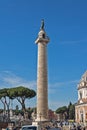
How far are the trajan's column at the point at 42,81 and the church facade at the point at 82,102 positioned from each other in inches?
1033

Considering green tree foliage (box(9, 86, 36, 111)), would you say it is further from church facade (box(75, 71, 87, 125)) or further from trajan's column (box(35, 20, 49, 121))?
trajan's column (box(35, 20, 49, 121))

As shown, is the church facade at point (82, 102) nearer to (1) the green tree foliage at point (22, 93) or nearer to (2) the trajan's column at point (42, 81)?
(1) the green tree foliage at point (22, 93)

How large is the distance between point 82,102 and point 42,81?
27914 millimetres

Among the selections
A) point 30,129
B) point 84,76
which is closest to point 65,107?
point 84,76

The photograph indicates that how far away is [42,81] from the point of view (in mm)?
45469

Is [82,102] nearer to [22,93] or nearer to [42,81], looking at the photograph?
[22,93]

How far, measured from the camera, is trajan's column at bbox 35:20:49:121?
44.6 m

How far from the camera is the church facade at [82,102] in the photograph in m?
70.1

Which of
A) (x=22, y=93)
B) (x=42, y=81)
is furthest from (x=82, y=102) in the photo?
(x=42, y=81)

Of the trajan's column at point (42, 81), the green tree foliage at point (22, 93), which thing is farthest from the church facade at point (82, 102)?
the trajan's column at point (42, 81)

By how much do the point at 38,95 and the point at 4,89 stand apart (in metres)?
27.5

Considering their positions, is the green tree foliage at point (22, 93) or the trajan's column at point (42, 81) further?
the green tree foliage at point (22, 93)

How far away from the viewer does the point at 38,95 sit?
45.3m

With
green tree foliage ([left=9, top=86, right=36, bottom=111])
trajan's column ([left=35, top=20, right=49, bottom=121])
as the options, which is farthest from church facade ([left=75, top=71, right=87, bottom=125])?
trajan's column ([left=35, top=20, right=49, bottom=121])
